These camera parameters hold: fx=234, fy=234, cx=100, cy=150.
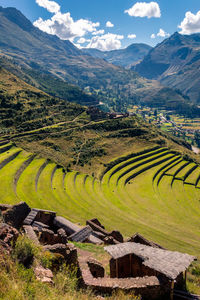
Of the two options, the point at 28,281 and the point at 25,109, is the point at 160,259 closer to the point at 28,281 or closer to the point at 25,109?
the point at 28,281

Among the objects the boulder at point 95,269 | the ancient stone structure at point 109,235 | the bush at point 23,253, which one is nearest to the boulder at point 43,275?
the bush at point 23,253

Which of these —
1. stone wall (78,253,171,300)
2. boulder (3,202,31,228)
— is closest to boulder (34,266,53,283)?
A: stone wall (78,253,171,300)

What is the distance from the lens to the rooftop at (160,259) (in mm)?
12156

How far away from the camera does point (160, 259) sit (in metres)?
13.8

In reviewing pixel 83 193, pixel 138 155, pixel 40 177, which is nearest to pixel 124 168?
pixel 138 155

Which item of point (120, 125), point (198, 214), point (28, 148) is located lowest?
point (198, 214)

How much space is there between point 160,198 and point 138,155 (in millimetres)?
26203

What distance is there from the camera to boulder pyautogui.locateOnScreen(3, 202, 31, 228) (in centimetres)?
2067

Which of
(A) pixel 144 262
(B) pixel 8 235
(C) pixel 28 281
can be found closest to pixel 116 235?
(A) pixel 144 262

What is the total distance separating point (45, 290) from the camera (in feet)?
28.4

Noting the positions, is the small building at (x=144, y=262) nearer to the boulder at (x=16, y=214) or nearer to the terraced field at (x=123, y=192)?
the boulder at (x=16, y=214)

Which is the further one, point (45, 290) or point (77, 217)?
point (77, 217)

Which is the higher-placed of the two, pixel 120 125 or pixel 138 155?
pixel 120 125

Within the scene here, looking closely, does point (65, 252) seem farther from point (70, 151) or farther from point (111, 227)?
point (70, 151)
